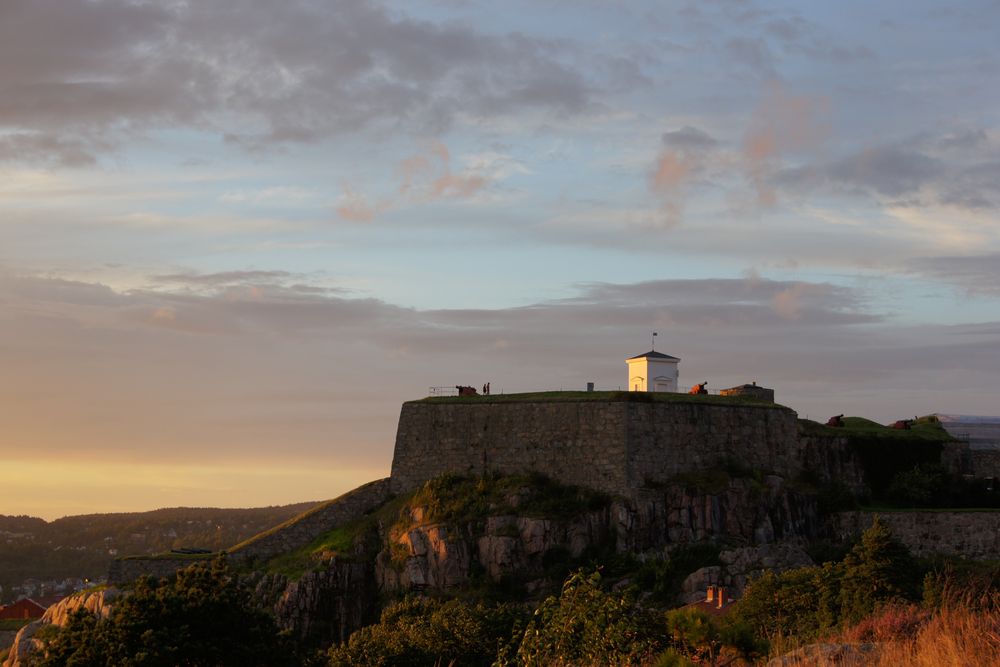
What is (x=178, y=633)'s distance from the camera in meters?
31.5

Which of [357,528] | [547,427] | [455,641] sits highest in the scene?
[547,427]

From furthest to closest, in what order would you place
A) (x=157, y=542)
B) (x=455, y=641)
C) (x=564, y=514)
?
1. (x=157, y=542)
2. (x=564, y=514)
3. (x=455, y=641)

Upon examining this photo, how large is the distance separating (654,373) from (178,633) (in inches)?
1342

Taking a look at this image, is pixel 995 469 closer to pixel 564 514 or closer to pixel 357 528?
pixel 564 514

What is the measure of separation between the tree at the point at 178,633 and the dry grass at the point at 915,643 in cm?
1748

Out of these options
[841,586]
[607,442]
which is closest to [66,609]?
[607,442]

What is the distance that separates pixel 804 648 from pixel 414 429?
42.0 m

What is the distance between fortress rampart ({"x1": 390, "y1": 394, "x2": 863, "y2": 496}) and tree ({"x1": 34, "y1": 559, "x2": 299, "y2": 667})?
22166 mm

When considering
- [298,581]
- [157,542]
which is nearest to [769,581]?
[298,581]

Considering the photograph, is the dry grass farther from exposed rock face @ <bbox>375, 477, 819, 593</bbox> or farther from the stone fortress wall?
the stone fortress wall

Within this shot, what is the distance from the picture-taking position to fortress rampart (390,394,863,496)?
53.7 meters

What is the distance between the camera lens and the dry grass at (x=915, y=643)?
14.4m

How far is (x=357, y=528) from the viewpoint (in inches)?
Result: 2243

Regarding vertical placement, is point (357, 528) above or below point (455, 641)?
above
